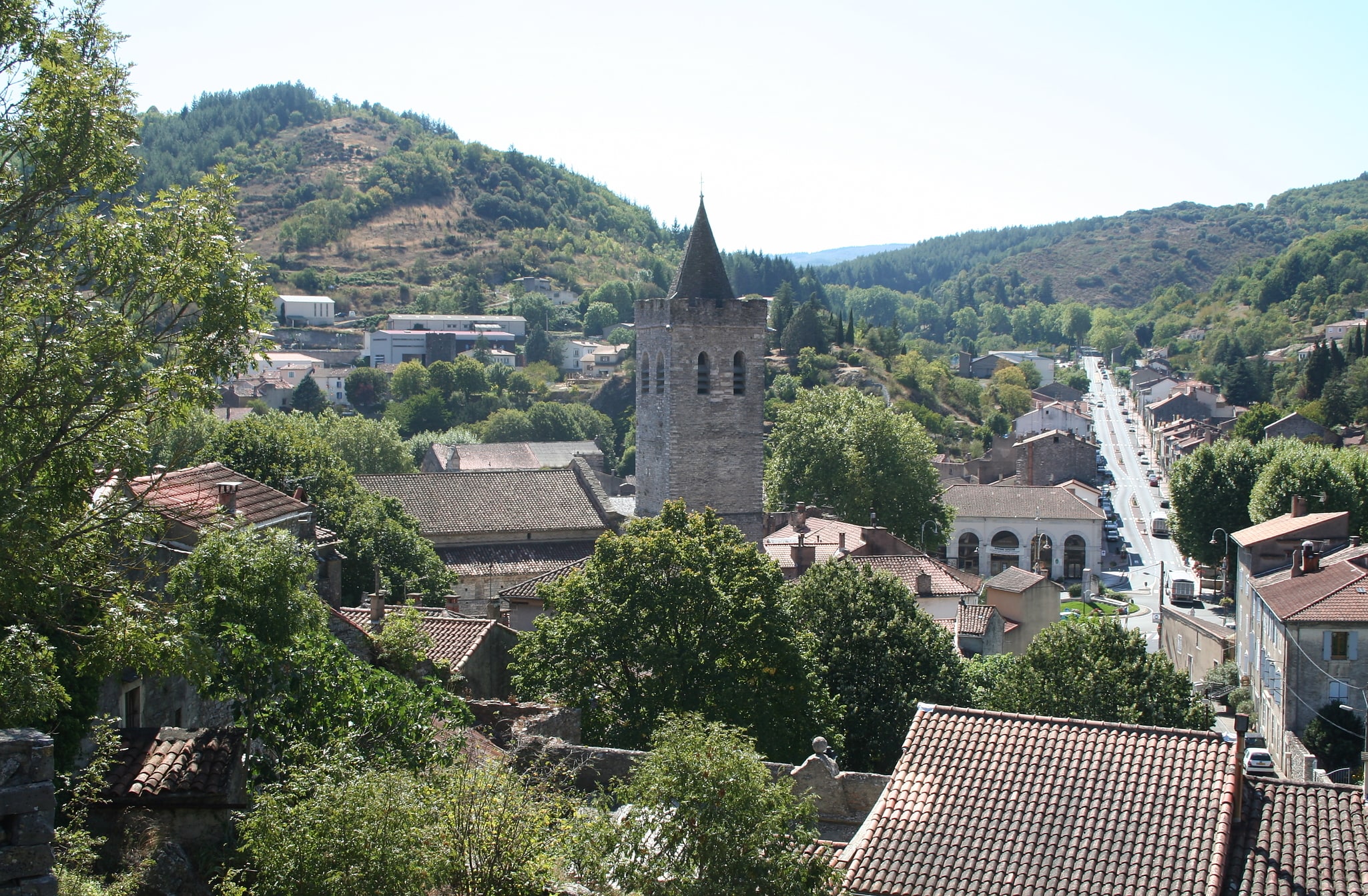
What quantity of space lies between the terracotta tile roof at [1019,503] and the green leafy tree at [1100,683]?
42842mm

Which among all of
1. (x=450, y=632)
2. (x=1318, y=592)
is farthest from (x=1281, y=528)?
(x=450, y=632)

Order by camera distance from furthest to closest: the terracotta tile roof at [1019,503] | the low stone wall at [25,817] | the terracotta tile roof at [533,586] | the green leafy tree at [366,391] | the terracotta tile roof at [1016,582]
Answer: the green leafy tree at [366,391]
the terracotta tile roof at [1019,503]
the terracotta tile roof at [1016,582]
the terracotta tile roof at [533,586]
the low stone wall at [25,817]

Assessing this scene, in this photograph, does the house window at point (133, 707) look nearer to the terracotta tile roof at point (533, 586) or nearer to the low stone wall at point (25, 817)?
the low stone wall at point (25, 817)

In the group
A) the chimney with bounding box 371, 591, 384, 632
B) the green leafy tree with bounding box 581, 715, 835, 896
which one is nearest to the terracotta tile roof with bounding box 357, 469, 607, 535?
the chimney with bounding box 371, 591, 384, 632

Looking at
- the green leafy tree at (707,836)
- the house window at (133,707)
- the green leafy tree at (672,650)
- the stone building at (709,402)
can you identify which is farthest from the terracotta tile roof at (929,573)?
the green leafy tree at (707,836)

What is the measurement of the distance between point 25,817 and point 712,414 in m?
36.5

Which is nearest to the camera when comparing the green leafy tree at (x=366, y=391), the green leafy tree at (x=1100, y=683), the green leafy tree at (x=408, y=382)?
the green leafy tree at (x=1100, y=683)

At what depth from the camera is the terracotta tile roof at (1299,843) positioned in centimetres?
1270

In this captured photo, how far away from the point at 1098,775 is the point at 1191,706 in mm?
15468

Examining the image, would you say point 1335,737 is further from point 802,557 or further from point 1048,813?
point 1048,813

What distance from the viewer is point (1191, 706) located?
28.2 meters

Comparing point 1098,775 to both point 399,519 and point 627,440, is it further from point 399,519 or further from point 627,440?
point 627,440

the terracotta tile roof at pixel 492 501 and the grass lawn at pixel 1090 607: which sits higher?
the terracotta tile roof at pixel 492 501

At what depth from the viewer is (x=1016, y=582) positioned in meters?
44.5
